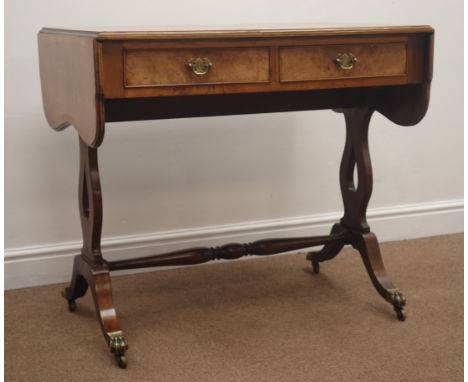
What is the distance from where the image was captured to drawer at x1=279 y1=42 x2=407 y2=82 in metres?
2.33

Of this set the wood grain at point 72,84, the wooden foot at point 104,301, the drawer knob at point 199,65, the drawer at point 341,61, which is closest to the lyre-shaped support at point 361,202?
the drawer at point 341,61

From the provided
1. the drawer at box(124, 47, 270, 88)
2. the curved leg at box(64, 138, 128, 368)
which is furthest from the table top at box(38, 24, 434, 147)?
A: the curved leg at box(64, 138, 128, 368)

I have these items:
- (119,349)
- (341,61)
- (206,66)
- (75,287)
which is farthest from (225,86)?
(75,287)

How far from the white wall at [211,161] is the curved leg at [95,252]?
1.46 feet

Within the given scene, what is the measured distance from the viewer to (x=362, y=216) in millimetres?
2955

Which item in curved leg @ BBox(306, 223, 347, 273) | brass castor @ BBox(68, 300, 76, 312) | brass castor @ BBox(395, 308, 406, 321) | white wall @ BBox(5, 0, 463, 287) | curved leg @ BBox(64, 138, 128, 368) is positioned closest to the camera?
curved leg @ BBox(64, 138, 128, 368)

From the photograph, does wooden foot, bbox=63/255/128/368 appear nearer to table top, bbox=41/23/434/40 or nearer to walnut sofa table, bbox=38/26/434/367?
walnut sofa table, bbox=38/26/434/367

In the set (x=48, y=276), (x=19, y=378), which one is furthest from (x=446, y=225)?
(x=19, y=378)

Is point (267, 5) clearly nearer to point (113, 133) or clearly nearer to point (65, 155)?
point (113, 133)

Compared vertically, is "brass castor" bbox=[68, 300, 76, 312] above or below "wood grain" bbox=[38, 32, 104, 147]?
below

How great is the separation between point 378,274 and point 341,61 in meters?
0.87

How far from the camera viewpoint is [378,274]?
9.43ft

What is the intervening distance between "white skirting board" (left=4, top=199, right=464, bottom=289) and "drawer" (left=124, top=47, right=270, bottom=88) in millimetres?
1135

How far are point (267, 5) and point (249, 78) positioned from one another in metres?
1.04
